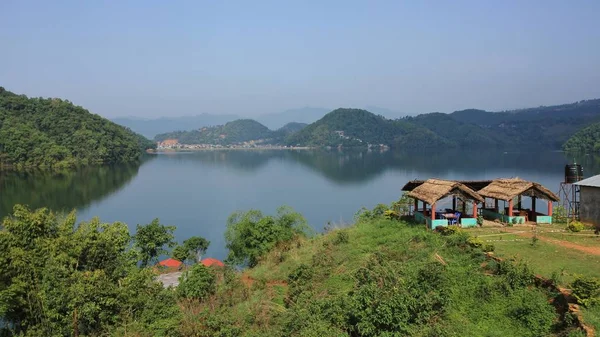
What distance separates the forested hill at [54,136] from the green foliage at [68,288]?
56015 millimetres

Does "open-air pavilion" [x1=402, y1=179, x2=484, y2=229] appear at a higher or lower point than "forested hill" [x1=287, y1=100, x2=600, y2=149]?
lower

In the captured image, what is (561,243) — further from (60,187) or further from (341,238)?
(60,187)

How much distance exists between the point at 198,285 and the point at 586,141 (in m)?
90.7

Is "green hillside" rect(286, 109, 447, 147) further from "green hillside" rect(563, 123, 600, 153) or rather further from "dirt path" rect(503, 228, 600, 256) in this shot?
"dirt path" rect(503, 228, 600, 256)

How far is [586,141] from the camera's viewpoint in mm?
81312

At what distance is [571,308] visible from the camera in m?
7.21

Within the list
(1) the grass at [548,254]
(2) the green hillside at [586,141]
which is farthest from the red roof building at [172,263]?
(2) the green hillside at [586,141]

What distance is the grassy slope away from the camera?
781 centimetres

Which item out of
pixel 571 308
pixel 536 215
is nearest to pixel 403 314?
pixel 571 308

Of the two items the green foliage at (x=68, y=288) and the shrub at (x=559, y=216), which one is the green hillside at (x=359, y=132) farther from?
the green foliage at (x=68, y=288)

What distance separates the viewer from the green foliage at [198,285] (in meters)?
10.6

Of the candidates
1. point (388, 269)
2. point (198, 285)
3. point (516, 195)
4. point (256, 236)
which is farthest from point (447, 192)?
point (198, 285)

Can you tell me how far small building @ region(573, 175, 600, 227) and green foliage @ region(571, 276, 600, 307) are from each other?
21.4 feet

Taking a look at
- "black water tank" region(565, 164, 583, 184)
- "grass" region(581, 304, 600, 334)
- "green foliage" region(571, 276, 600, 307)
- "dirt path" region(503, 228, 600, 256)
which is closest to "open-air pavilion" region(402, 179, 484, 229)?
"dirt path" region(503, 228, 600, 256)
